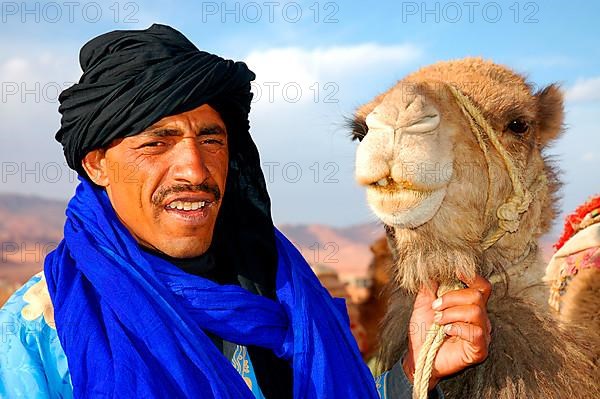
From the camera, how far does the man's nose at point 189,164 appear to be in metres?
2.00

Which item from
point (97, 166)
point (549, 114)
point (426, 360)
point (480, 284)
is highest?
point (549, 114)

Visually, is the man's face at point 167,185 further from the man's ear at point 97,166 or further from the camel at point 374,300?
the camel at point 374,300

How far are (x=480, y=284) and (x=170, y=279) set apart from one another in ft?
3.14

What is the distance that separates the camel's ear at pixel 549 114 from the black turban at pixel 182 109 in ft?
3.83

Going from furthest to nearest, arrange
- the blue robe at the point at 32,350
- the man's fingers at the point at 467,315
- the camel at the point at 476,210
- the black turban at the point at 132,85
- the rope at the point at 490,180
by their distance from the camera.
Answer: the rope at the point at 490,180 → the camel at the point at 476,210 → the man's fingers at the point at 467,315 → the black turban at the point at 132,85 → the blue robe at the point at 32,350

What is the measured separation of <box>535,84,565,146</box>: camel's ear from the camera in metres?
2.80

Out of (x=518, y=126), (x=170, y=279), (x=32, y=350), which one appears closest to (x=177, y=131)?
(x=170, y=279)

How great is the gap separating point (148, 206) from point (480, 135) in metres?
1.15

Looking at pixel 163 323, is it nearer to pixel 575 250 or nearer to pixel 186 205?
pixel 186 205

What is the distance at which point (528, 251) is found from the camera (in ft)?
8.45

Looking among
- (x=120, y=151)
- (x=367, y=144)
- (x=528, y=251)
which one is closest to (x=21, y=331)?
(x=120, y=151)

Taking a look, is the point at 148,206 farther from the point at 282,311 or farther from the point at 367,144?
the point at 367,144

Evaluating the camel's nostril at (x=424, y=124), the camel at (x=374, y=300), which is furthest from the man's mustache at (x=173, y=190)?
the camel at (x=374, y=300)

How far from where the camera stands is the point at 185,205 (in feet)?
6.69
